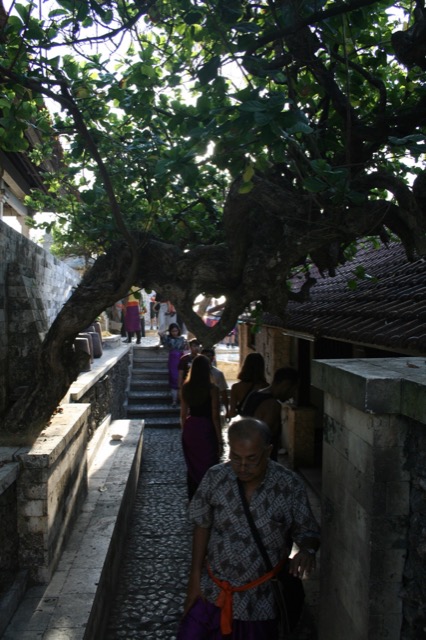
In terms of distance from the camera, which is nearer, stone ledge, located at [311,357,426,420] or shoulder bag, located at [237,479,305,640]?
stone ledge, located at [311,357,426,420]

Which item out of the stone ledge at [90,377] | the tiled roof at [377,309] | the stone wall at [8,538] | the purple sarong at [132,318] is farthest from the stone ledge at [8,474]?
the purple sarong at [132,318]

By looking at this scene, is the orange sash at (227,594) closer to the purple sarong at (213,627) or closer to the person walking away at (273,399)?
the purple sarong at (213,627)

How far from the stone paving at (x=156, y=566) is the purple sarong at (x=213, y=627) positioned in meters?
1.48

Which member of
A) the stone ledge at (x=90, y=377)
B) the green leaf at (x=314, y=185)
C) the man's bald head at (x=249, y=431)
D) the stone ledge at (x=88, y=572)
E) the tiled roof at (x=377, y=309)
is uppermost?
the green leaf at (x=314, y=185)

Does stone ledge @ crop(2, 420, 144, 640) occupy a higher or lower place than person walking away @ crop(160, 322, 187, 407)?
lower

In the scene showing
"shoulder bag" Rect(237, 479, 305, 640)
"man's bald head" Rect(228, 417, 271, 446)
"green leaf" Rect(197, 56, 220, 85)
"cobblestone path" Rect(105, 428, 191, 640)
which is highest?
"green leaf" Rect(197, 56, 220, 85)

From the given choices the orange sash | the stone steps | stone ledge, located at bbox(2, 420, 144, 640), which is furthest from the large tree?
the stone steps

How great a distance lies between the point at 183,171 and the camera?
10.6 feet

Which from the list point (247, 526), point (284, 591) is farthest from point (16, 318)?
point (284, 591)

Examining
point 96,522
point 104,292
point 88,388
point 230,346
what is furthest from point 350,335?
point 230,346

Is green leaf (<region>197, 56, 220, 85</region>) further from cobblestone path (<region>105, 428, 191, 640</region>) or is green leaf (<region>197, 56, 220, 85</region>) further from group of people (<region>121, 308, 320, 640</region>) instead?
cobblestone path (<region>105, 428, 191, 640</region>)

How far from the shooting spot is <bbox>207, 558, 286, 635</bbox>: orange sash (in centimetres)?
267

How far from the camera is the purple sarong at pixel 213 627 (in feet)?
8.87

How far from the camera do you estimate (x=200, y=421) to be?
5.67m
